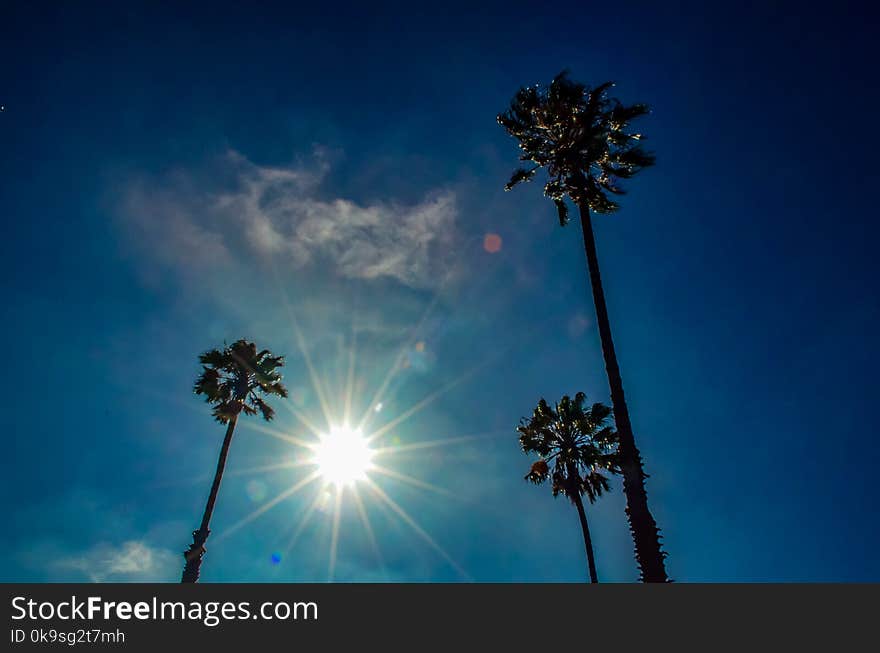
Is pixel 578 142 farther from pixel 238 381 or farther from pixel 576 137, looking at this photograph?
pixel 238 381

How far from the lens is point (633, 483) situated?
11.4 meters

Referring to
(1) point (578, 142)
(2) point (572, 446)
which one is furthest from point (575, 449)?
(1) point (578, 142)

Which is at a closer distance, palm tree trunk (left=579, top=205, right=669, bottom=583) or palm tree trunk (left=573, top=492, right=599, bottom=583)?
palm tree trunk (left=579, top=205, right=669, bottom=583)

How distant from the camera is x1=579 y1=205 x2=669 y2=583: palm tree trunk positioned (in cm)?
1070

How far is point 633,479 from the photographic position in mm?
11430

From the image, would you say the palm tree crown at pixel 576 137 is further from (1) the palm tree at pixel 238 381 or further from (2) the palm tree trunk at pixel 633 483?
(1) the palm tree at pixel 238 381

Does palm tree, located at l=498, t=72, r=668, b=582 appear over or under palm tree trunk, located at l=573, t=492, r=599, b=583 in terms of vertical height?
over

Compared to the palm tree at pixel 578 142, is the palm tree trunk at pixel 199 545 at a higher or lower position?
lower

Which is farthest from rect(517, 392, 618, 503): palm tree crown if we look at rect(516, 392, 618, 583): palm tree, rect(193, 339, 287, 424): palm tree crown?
rect(193, 339, 287, 424): palm tree crown

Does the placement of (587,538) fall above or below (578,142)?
below

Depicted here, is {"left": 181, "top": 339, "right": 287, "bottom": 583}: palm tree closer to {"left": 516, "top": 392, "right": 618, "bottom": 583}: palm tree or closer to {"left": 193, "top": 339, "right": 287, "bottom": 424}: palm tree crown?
{"left": 193, "top": 339, "right": 287, "bottom": 424}: palm tree crown

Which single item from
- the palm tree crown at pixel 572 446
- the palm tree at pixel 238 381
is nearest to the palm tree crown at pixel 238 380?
the palm tree at pixel 238 381

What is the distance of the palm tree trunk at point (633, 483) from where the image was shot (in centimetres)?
1070
